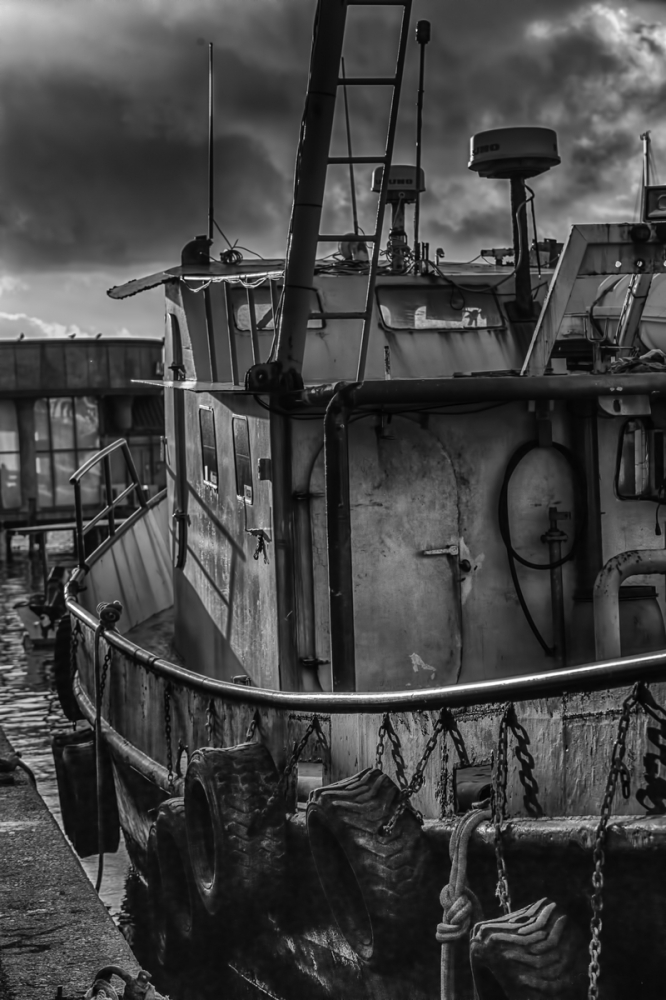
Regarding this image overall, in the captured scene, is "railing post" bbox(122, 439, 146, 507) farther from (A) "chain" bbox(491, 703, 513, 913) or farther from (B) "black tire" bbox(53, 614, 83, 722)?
(A) "chain" bbox(491, 703, 513, 913)

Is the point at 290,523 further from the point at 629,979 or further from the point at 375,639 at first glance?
the point at 629,979

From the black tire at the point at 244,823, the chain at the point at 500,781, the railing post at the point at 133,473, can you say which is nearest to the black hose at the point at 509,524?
the black tire at the point at 244,823

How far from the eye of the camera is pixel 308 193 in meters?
7.49

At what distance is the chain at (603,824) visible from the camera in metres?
4.82

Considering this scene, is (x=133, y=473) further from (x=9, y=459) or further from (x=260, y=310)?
(x=9, y=459)

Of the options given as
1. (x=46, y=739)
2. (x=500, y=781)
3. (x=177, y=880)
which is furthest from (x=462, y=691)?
(x=46, y=739)

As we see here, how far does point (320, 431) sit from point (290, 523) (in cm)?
57

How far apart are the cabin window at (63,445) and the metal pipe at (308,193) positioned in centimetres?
3198

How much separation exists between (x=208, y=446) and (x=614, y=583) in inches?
156

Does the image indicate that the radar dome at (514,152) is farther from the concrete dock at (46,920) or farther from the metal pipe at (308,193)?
the concrete dock at (46,920)

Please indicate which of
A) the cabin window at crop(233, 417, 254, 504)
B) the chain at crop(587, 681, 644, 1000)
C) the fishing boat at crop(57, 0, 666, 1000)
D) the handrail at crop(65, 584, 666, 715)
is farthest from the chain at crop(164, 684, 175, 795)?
the chain at crop(587, 681, 644, 1000)

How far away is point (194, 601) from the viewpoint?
34.8ft

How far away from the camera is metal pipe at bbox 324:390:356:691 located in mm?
6879

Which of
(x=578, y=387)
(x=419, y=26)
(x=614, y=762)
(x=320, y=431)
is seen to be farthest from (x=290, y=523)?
(x=419, y=26)
